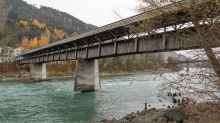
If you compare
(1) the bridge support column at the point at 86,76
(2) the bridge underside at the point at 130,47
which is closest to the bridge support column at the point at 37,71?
(2) the bridge underside at the point at 130,47

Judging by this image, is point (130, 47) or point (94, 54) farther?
point (94, 54)

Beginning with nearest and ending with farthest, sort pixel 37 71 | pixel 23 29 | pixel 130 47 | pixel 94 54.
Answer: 1. pixel 130 47
2. pixel 94 54
3. pixel 37 71
4. pixel 23 29

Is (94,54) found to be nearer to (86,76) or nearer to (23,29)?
(86,76)

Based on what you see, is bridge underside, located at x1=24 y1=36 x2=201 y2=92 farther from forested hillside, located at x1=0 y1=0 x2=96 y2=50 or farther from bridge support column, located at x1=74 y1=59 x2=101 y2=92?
forested hillside, located at x1=0 y1=0 x2=96 y2=50

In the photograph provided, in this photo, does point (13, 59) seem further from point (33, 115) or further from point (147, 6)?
point (147, 6)

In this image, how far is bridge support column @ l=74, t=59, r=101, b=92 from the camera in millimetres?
19266

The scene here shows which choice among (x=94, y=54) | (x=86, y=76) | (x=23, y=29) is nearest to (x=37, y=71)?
(x=86, y=76)

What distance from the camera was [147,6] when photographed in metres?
5.79

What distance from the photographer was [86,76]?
19453 millimetres

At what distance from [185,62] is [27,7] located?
21457 centimetres

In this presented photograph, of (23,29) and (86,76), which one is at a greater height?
(23,29)

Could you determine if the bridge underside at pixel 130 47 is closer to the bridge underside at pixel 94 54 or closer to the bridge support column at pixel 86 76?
the bridge underside at pixel 94 54

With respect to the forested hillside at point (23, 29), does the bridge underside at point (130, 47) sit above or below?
below

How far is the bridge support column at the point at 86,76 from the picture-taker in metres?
19.3
